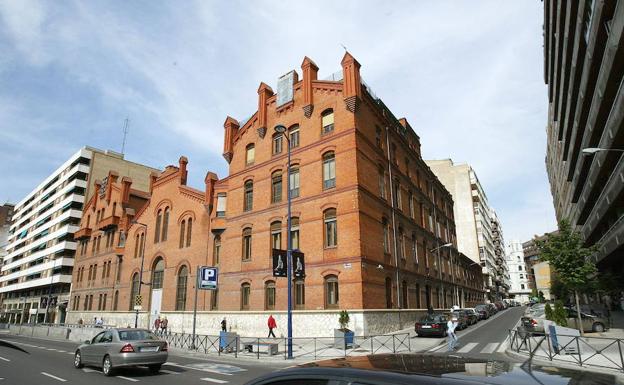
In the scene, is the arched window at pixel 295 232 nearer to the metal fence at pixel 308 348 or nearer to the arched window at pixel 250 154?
the metal fence at pixel 308 348

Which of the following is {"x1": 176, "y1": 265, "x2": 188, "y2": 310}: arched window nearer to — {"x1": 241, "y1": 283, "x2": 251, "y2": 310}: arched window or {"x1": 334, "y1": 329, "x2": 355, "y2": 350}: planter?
{"x1": 241, "y1": 283, "x2": 251, "y2": 310}: arched window

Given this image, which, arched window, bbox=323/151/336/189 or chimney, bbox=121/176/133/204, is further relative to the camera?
chimney, bbox=121/176/133/204

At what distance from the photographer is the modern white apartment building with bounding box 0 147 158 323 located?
64875 mm

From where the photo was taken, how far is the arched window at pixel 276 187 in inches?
1137

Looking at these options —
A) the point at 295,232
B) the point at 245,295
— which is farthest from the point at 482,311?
the point at 245,295

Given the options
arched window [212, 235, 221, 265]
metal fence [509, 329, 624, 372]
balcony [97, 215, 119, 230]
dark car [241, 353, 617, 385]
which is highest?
balcony [97, 215, 119, 230]

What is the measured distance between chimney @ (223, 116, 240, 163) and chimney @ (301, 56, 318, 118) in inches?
308

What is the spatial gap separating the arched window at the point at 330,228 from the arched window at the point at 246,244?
281 inches

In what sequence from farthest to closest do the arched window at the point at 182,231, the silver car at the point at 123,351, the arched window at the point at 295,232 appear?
the arched window at the point at 182,231
the arched window at the point at 295,232
the silver car at the point at 123,351

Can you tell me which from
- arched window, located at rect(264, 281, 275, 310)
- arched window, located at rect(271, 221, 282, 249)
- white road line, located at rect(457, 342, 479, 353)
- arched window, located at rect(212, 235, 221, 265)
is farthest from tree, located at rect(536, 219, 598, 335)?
arched window, located at rect(212, 235, 221, 265)

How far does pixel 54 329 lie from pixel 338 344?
29.4 meters

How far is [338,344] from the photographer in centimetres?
1966

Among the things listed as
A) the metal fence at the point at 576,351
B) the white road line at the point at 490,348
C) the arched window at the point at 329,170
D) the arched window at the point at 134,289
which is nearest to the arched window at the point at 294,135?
the arched window at the point at 329,170

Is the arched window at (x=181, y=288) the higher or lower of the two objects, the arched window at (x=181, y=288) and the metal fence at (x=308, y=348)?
the higher
